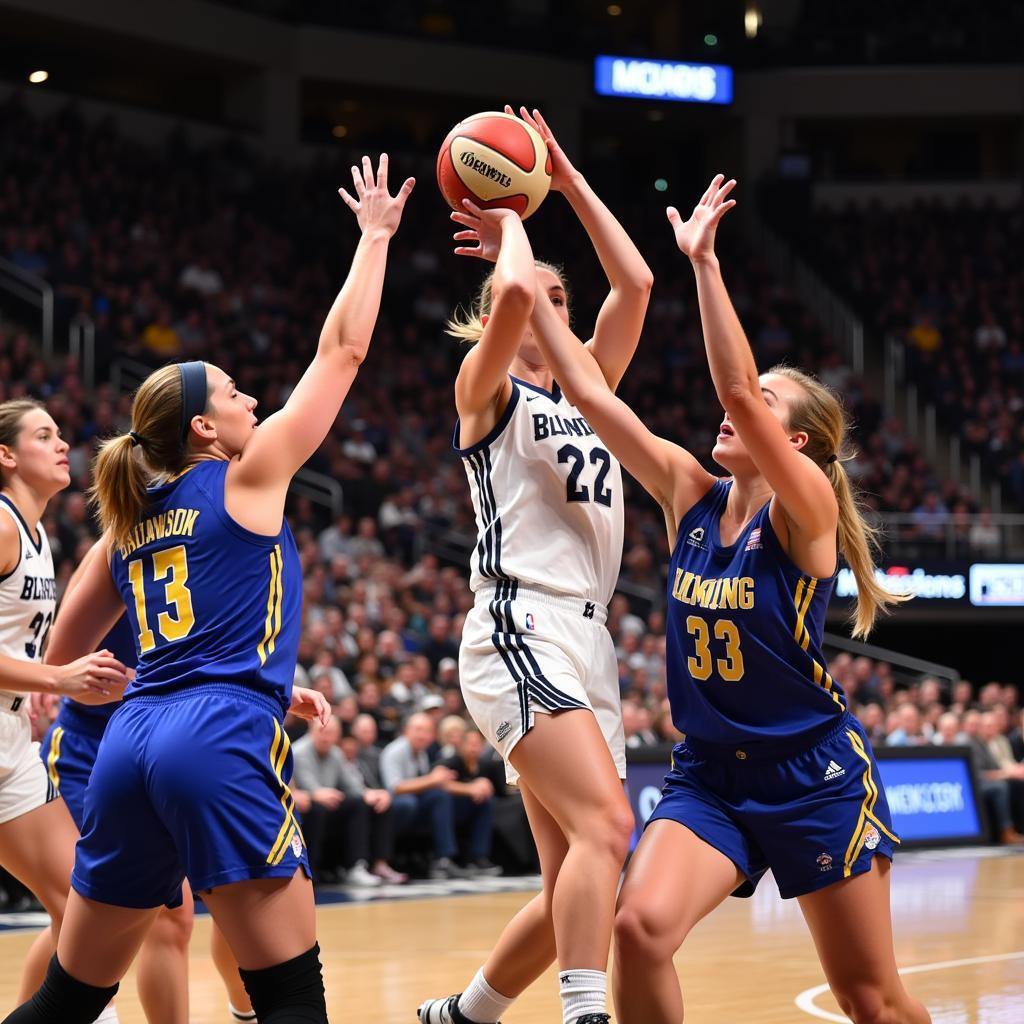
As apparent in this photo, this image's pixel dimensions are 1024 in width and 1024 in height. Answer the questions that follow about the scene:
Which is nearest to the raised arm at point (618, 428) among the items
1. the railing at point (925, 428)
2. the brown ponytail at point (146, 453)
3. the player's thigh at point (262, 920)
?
the brown ponytail at point (146, 453)

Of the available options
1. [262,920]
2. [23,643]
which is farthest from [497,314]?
[23,643]

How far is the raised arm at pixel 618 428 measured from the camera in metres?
4.74

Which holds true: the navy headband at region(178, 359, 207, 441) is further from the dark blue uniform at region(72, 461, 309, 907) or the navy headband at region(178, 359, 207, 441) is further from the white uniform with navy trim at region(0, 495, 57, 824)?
the white uniform with navy trim at region(0, 495, 57, 824)

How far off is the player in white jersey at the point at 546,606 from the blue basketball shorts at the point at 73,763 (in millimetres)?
1314

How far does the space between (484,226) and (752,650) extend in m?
1.59

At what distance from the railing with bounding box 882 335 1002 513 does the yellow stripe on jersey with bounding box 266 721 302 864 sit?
23.0 m

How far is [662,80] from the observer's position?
1152 inches

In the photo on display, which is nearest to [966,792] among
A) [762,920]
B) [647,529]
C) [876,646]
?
[762,920]

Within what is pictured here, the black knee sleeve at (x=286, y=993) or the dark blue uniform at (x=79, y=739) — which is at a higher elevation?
the dark blue uniform at (x=79, y=739)

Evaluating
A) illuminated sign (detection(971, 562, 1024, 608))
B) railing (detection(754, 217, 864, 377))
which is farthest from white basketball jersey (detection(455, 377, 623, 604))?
railing (detection(754, 217, 864, 377))

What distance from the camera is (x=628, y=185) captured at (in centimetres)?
3447

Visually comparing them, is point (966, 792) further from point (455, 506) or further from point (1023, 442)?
point (1023, 442)

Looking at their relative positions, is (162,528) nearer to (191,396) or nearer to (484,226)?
(191,396)

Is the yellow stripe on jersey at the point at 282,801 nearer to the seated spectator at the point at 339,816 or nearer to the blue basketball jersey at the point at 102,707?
the blue basketball jersey at the point at 102,707
